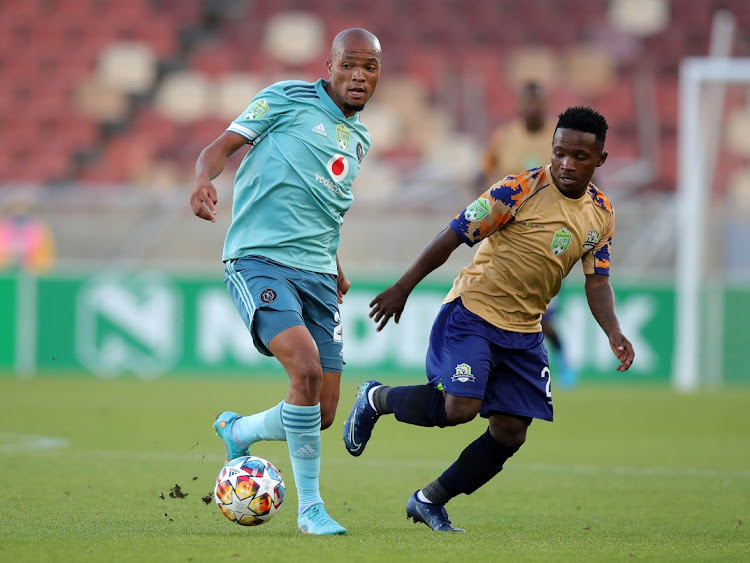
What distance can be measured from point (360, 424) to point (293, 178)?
1231mm

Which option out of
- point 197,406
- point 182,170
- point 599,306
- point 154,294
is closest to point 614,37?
point 182,170

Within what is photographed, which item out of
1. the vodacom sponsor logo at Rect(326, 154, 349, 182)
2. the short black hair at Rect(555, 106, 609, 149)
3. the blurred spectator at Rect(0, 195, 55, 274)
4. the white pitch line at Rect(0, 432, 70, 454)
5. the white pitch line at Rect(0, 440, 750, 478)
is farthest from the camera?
the blurred spectator at Rect(0, 195, 55, 274)

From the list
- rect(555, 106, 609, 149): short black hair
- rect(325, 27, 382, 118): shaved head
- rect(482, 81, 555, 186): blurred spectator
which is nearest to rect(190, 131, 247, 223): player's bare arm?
rect(325, 27, 382, 118): shaved head

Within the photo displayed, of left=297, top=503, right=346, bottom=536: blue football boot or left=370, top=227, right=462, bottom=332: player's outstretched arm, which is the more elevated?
left=370, top=227, right=462, bottom=332: player's outstretched arm

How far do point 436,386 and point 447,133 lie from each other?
1236 cm

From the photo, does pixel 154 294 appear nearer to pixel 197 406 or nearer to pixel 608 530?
pixel 197 406

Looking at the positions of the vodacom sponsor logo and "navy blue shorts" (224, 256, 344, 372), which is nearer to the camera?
"navy blue shorts" (224, 256, 344, 372)

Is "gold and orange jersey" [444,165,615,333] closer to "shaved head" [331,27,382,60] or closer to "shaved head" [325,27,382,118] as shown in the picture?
"shaved head" [325,27,382,118]

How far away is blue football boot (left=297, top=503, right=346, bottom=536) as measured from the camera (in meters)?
4.82

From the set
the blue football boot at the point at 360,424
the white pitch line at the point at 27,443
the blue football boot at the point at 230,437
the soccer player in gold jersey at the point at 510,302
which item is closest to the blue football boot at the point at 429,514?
the soccer player in gold jersey at the point at 510,302

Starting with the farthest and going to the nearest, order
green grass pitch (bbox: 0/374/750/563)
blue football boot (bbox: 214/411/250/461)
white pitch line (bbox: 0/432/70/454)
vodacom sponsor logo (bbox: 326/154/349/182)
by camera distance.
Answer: white pitch line (bbox: 0/432/70/454) → blue football boot (bbox: 214/411/250/461) → vodacom sponsor logo (bbox: 326/154/349/182) → green grass pitch (bbox: 0/374/750/563)

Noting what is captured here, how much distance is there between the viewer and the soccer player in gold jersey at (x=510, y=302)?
5.07 metres

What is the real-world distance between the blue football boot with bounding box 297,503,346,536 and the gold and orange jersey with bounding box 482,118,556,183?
619 cm

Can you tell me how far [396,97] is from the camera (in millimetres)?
18188
